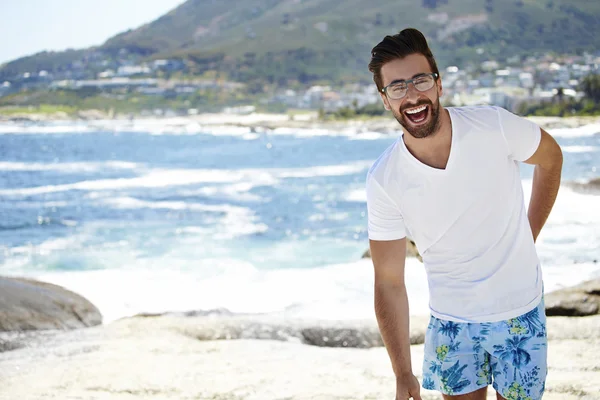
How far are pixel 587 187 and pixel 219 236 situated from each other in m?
7.95

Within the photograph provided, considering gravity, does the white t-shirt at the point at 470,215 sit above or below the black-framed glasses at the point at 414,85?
below

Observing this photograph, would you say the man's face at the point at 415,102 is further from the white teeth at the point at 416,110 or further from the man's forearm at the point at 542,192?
the man's forearm at the point at 542,192

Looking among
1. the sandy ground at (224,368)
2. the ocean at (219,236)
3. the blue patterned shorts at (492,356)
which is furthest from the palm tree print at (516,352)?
the ocean at (219,236)

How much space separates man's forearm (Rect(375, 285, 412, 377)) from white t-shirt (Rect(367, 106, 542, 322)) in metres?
0.11

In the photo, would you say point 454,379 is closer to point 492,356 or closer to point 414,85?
point 492,356

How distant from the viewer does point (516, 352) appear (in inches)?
77.1

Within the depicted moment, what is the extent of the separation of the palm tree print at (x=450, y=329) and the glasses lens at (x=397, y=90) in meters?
0.62

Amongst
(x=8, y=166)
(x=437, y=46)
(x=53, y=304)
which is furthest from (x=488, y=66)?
(x=53, y=304)

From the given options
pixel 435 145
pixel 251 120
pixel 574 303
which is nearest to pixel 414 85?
pixel 435 145

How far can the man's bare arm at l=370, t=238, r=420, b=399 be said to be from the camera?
2016 millimetres

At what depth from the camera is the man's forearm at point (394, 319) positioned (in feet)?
6.59

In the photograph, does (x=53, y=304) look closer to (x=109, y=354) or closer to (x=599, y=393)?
(x=109, y=354)

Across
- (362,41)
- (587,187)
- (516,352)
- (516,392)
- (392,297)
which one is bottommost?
(587,187)

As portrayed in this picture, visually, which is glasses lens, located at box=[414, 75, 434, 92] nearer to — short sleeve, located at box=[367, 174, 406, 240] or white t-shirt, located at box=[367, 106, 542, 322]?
white t-shirt, located at box=[367, 106, 542, 322]
